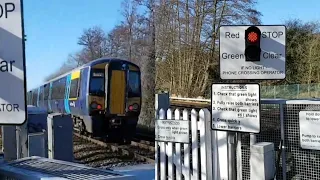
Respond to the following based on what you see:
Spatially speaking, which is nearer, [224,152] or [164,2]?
[224,152]

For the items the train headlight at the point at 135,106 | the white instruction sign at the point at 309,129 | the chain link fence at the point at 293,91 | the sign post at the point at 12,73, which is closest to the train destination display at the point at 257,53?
the white instruction sign at the point at 309,129

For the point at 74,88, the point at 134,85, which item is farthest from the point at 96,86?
the point at 74,88

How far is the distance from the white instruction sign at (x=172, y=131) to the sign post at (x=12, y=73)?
509 centimetres

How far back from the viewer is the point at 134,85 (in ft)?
57.6

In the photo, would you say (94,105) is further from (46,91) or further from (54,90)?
(46,91)

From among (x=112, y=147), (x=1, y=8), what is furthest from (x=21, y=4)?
(x=112, y=147)

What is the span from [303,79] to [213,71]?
8702 millimetres

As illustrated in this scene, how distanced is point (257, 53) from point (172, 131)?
8.55 ft

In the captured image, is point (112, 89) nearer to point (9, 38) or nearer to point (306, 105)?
point (306, 105)

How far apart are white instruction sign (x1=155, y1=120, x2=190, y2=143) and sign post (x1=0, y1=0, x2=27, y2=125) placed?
16.7ft

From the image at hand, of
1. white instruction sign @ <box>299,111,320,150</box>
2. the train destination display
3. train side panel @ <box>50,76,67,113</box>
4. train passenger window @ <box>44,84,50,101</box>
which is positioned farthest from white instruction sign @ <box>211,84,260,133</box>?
train passenger window @ <box>44,84,50,101</box>

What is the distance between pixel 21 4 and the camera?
88.5 inches

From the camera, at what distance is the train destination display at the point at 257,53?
5254mm

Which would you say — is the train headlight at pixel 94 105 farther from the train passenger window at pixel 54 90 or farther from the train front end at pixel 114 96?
the train passenger window at pixel 54 90
